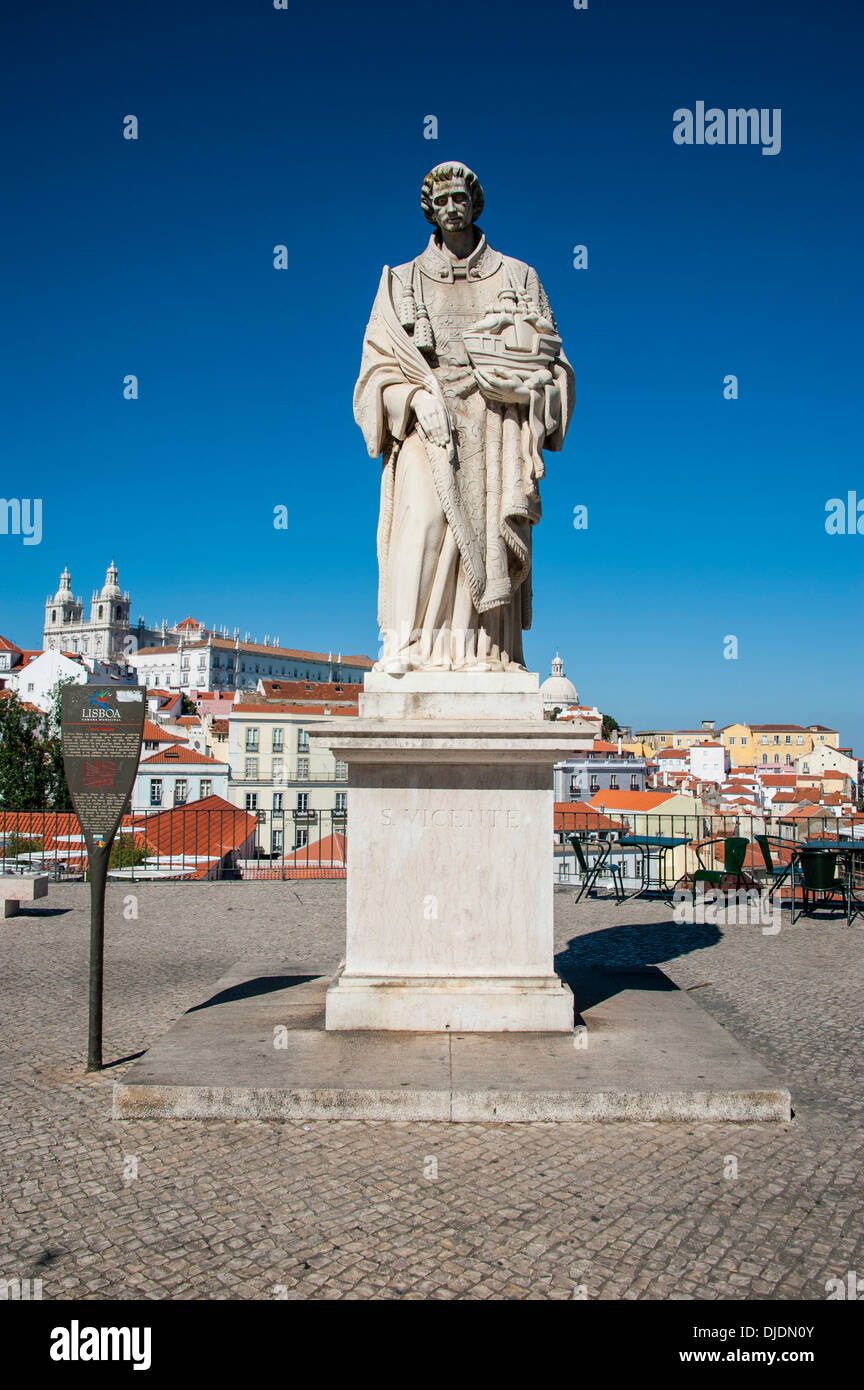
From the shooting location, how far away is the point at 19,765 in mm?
52469

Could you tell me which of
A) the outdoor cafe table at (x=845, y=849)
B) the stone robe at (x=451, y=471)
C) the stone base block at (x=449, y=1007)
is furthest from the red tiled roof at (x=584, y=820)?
the stone base block at (x=449, y=1007)

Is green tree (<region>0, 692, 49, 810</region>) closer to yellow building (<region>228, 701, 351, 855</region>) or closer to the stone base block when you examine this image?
yellow building (<region>228, 701, 351, 855</region>)

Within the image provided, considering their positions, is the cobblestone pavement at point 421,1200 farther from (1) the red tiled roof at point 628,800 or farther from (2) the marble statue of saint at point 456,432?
(1) the red tiled roof at point 628,800

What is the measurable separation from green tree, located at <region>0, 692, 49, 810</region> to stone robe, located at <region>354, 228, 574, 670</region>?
48990 mm

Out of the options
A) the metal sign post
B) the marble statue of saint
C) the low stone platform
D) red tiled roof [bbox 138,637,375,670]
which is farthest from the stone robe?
red tiled roof [bbox 138,637,375,670]

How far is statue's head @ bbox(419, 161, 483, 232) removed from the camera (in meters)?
5.48

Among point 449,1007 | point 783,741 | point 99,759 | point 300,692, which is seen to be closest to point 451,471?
point 99,759

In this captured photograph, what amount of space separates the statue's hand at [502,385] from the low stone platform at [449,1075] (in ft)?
11.7

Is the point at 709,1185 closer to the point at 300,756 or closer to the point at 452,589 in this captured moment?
the point at 452,589

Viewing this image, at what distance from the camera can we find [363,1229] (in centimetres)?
316

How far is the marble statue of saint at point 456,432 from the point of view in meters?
5.31

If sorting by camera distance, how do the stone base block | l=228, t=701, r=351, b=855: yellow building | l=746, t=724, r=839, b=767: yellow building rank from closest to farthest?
the stone base block < l=228, t=701, r=351, b=855: yellow building < l=746, t=724, r=839, b=767: yellow building

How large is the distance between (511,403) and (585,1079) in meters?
3.71

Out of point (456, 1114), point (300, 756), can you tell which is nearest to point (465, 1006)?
point (456, 1114)
